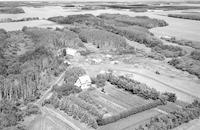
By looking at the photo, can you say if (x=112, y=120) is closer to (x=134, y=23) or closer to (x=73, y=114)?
(x=73, y=114)

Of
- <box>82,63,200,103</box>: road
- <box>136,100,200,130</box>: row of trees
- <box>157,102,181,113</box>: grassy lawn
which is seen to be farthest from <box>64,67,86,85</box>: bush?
<box>136,100,200,130</box>: row of trees

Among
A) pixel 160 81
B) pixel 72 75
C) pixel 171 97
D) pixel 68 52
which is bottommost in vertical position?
pixel 160 81

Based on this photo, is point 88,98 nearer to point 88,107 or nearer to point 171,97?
point 88,107

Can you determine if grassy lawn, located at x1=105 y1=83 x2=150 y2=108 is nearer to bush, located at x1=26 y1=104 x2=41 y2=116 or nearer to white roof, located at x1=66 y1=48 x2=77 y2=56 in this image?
bush, located at x1=26 y1=104 x2=41 y2=116

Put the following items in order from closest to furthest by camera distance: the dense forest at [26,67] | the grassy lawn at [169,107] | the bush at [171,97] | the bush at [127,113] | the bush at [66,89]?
the bush at [127,113] < the grassy lawn at [169,107] < the dense forest at [26,67] < the bush at [171,97] < the bush at [66,89]

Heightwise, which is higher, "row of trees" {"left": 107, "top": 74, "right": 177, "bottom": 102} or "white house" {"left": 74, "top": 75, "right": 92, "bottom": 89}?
"white house" {"left": 74, "top": 75, "right": 92, "bottom": 89}

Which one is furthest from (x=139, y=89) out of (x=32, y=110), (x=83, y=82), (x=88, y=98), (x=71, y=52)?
Result: (x=71, y=52)

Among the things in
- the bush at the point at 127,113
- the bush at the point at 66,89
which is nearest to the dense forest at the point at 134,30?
the bush at the point at 127,113

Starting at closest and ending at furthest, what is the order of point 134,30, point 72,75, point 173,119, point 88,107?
point 173,119, point 88,107, point 72,75, point 134,30

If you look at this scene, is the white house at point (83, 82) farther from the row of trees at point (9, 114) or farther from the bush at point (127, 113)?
the row of trees at point (9, 114)
